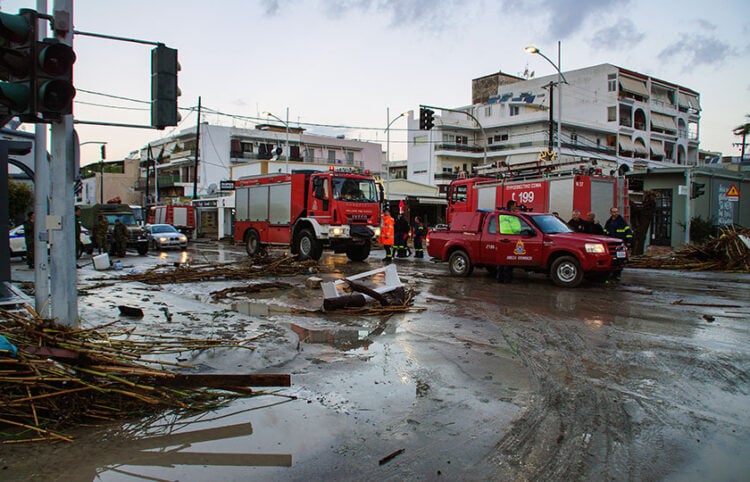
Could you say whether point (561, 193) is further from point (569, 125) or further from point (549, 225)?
point (569, 125)

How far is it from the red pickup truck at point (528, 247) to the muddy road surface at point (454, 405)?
2669 mm

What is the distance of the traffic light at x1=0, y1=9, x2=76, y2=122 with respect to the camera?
5707 mm

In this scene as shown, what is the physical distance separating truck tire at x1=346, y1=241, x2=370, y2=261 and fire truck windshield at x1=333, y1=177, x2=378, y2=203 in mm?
1621

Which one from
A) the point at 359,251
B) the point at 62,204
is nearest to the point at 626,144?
the point at 359,251

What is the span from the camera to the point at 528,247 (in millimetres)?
12656

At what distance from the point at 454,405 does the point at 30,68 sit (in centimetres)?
556

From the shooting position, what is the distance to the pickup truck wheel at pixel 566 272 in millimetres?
12055

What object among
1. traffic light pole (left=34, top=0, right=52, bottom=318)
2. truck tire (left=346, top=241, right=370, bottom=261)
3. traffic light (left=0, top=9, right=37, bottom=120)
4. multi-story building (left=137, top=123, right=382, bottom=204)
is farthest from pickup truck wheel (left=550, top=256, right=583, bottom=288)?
multi-story building (left=137, top=123, right=382, bottom=204)

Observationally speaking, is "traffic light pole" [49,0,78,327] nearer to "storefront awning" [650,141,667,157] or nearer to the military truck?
the military truck

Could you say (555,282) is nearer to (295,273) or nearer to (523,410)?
(295,273)

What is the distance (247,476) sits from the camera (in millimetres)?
3564

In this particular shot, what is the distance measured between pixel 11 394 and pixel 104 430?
2.37 feet

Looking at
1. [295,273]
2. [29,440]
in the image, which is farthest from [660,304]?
[29,440]

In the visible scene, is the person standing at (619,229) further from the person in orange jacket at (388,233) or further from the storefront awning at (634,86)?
the storefront awning at (634,86)
